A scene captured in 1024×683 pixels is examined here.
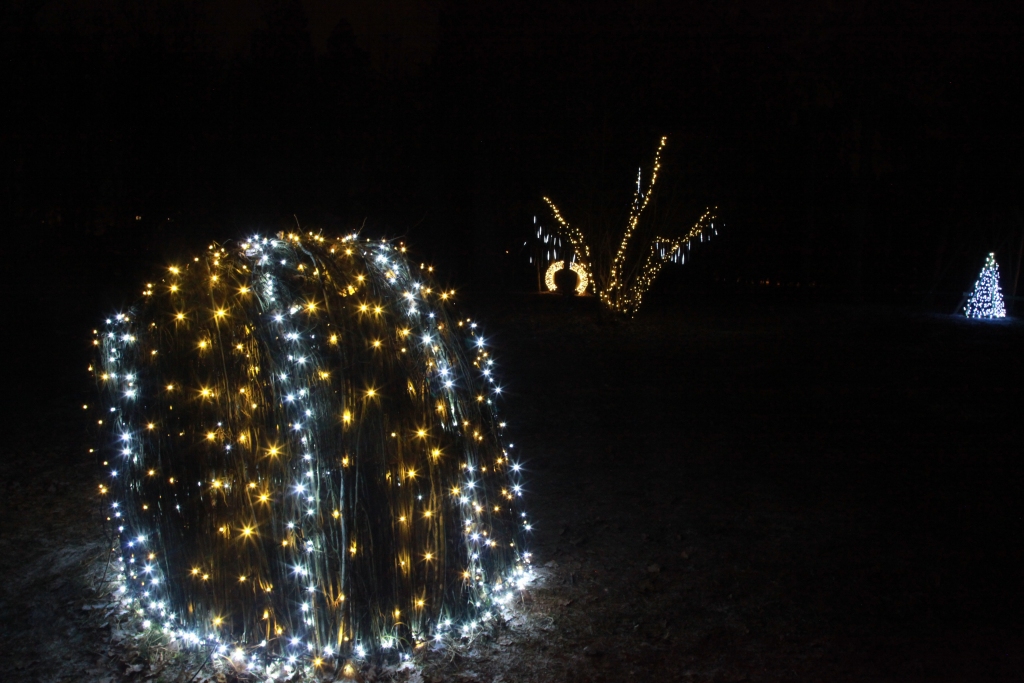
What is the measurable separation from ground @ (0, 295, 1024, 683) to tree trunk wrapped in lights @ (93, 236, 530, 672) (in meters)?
0.34

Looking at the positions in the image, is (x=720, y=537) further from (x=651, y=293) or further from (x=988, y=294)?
(x=651, y=293)

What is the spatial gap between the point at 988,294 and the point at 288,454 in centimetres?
1816

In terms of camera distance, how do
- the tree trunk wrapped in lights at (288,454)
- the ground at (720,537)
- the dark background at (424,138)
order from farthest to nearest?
the dark background at (424,138) < the ground at (720,537) < the tree trunk wrapped in lights at (288,454)

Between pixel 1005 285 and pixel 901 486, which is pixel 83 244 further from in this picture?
pixel 1005 285

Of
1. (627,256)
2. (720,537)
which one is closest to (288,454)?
(720,537)

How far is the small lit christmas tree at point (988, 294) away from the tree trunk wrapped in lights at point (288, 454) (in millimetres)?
17227

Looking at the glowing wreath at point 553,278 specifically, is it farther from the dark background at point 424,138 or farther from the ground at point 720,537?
the ground at point 720,537

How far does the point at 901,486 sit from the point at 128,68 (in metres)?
15.0

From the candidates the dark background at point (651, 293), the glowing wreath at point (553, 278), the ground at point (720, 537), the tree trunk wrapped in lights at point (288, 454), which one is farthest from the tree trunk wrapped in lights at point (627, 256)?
the tree trunk wrapped in lights at point (288, 454)

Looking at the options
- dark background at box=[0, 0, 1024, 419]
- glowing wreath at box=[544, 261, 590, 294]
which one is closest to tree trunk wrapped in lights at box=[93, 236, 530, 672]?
dark background at box=[0, 0, 1024, 419]

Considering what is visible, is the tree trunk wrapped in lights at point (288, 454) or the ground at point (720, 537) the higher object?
the tree trunk wrapped in lights at point (288, 454)

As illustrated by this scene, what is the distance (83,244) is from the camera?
53.0 feet

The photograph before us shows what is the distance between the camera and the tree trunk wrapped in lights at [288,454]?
3.31m

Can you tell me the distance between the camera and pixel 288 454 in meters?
3.28
